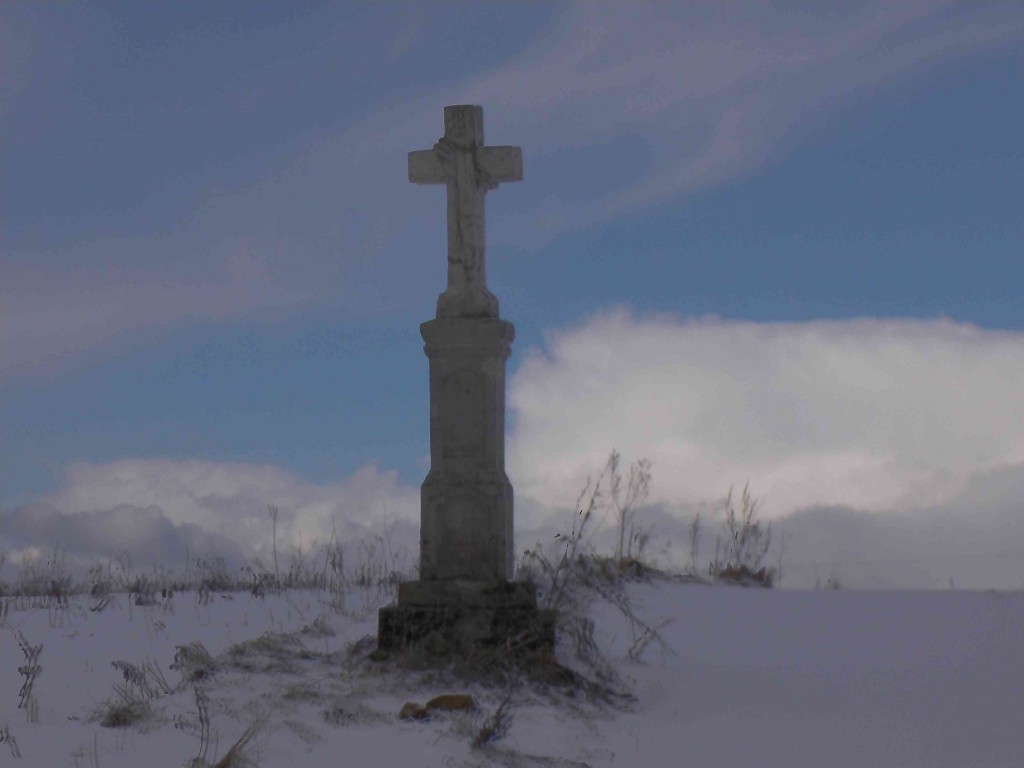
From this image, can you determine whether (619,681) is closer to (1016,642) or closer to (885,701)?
(885,701)

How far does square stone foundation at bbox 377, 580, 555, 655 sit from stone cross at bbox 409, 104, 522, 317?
182 cm

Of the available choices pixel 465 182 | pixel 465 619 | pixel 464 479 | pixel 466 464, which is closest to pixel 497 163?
pixel 465 182

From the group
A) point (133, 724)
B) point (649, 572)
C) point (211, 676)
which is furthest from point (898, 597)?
point (133, 724)

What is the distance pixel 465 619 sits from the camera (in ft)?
25.2

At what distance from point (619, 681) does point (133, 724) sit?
10.3 feet

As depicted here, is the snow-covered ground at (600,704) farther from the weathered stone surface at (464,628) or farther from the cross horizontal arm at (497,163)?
the cross horizontal arm at (497,163)

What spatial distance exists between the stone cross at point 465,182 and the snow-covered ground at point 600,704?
2.44 m

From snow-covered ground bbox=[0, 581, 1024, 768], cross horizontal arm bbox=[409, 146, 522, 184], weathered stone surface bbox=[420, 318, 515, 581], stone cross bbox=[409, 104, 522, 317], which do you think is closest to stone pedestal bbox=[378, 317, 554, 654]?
weathered stone surface bbox=[420, 318, 515, 581]

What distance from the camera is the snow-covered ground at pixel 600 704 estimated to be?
5.64m

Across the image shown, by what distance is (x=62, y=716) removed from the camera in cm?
612

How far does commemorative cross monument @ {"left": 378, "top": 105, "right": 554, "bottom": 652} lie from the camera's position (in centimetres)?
777

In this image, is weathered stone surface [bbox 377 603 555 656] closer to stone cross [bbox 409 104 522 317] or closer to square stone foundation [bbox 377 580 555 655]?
square stone foundation [bbox 377 580 555 655]

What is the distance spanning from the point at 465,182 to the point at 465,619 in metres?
2.97

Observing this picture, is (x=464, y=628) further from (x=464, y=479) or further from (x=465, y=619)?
(x=464, y=479)
